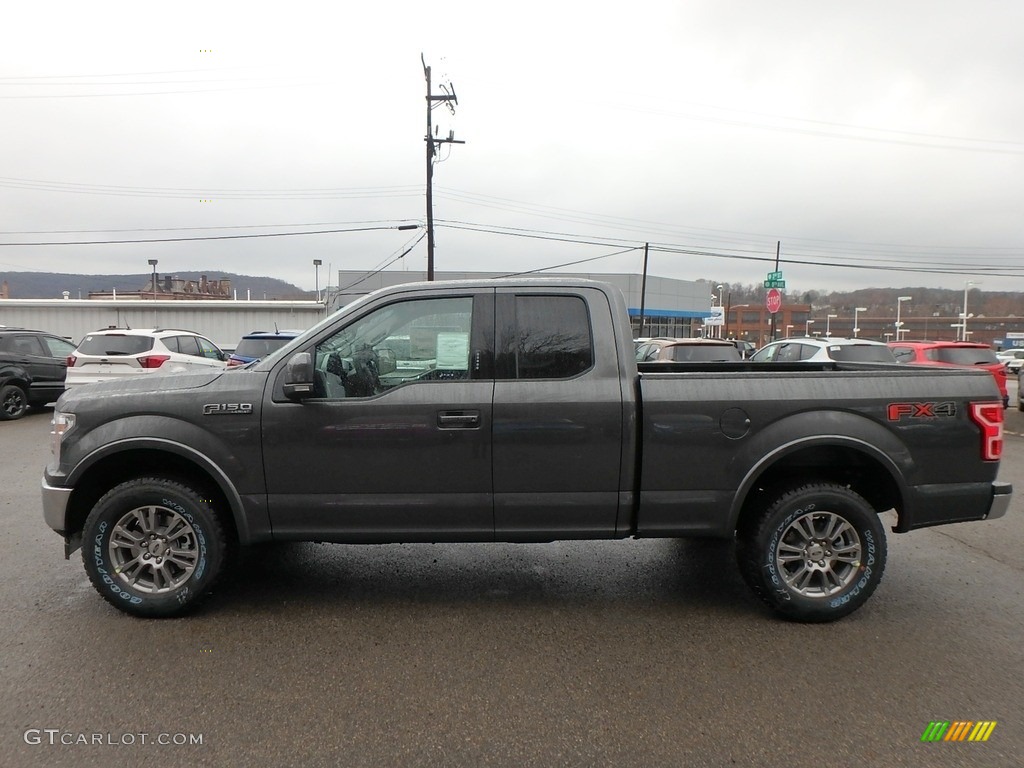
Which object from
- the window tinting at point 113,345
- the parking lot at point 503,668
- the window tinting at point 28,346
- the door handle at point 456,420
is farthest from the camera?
the window tinting at point 28,346

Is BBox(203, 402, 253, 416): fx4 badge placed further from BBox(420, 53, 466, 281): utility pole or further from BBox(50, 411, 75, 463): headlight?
BBox(420, 53, 466, 281): utility pole

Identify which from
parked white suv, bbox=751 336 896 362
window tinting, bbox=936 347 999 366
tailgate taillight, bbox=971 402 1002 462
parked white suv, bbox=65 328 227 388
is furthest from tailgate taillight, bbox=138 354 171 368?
window tinting, bbox=936 347 999 366

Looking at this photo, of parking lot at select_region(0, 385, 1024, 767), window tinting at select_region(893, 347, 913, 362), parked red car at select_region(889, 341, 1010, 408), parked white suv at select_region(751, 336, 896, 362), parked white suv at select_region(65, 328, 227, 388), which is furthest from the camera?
window tinting at select_region(893, 347, 913, 362)

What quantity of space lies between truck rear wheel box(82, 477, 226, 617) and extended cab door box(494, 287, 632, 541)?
173cm

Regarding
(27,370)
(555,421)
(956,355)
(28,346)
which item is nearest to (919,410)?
(555,421)

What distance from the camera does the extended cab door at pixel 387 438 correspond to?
3.66 m

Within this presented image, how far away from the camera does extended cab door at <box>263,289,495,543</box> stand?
3658mm

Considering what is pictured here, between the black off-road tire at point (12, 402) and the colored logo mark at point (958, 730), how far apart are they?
49.6 feet

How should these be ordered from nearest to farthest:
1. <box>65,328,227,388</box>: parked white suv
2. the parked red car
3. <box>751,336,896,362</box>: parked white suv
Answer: <box>65,328,227,388</box>: parked white suv < <box>751,336,896,362</box>: parked white suv < the parked red car

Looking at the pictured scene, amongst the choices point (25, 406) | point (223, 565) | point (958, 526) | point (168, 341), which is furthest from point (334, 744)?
point (25, 406)

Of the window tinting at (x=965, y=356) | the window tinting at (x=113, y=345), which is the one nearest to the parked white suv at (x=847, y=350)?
the window tinting at (x=965, y=356)

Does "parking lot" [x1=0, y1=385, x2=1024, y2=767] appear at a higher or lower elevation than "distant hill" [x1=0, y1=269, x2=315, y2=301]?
lower

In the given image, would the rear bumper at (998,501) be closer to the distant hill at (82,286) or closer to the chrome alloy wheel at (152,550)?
the chrome alloy wheel at (152,550)

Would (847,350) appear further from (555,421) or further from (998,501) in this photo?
(555,421)
